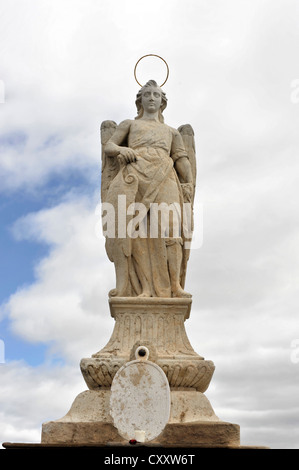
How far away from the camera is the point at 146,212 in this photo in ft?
40.1

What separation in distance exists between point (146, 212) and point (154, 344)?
233 centimetres

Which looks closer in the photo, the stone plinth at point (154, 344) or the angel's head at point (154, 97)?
the stone plinth at point (154, 344)

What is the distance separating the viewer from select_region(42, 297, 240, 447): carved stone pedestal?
10.4 m

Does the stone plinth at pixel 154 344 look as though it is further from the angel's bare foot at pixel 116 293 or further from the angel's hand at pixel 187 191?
the angel's hand at pixel 187 191

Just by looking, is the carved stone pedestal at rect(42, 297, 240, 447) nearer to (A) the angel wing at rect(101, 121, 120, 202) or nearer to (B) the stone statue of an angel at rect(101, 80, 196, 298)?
(B) the stone statue of an angel at rect(101, 80, 196, 298)

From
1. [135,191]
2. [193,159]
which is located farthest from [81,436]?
[193,159]

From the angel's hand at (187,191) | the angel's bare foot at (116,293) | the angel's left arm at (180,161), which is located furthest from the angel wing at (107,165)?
the angel's bare foot at (116,293)

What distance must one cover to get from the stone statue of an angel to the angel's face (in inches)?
12.1

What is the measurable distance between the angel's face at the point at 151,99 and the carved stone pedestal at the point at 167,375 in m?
3.65

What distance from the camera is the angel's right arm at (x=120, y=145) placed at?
487 inches

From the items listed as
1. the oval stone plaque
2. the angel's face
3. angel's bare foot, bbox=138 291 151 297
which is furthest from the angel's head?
the oval stone plaque

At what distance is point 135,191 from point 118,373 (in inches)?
138

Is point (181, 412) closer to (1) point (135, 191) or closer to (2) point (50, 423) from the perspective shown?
(2) point (50, 423)
